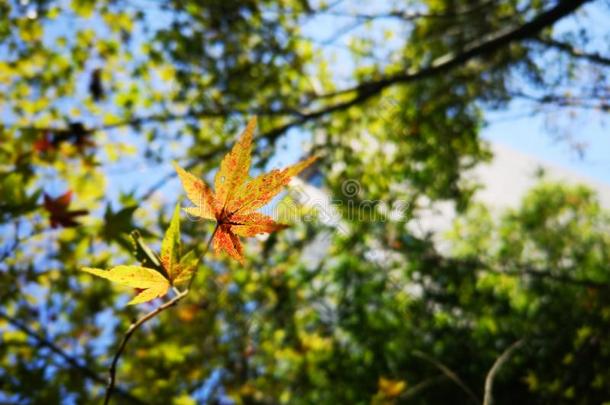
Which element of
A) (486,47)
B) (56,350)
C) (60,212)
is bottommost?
(56,350)

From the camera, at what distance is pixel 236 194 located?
0.76 metres

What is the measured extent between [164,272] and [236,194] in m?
0.19

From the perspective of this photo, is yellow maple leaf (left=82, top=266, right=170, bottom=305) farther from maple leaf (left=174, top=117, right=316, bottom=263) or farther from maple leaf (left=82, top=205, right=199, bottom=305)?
maple leaf (left=174, top=117, right=316, bottom=263)

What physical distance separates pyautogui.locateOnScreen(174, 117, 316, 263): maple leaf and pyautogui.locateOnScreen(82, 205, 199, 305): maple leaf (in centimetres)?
6

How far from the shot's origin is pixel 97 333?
4.06 meters

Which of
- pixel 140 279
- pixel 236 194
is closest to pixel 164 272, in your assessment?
pixel 140 279

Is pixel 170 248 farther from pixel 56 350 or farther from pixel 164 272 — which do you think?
pixel 56 350

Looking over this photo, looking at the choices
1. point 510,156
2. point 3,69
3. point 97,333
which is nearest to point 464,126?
point 97,333

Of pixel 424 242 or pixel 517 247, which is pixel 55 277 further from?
pixel 517 247

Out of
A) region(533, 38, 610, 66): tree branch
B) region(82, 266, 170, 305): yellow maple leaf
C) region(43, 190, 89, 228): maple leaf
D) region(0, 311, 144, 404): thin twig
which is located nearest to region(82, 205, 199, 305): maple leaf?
region(82, 266, 170, 305): yellow maple leaf

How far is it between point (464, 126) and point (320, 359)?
100 inches

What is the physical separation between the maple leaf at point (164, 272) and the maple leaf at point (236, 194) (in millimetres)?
59

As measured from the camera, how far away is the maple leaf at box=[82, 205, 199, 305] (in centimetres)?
70

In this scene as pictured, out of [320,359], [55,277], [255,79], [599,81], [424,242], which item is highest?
[255,79]
